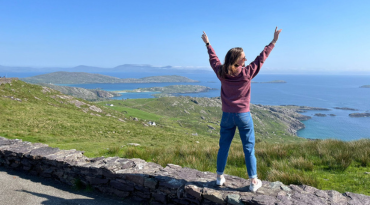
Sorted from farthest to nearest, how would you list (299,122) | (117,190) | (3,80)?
(299,122) → (3,80) → (117,190)

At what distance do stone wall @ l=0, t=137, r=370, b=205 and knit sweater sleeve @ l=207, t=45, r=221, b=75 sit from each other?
222cm

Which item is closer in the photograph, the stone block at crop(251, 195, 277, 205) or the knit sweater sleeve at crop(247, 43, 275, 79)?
the stone block at crop(251, 195, 277, 205)

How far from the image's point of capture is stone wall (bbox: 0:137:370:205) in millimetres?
3807

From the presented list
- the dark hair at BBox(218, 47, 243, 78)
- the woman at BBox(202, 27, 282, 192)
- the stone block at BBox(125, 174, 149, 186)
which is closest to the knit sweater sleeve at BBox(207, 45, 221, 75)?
the woman at BBox(202, 27, 282, 192)

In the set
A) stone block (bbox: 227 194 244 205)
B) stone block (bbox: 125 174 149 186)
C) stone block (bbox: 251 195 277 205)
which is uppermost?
stone block (bbox: 251 195 277 205)

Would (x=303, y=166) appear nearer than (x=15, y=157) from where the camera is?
Yes

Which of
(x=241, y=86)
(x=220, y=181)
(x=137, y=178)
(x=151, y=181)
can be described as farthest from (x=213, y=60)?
(x=137, y=178)

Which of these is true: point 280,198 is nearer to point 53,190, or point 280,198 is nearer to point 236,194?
point 236,194

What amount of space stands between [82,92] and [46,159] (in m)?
206

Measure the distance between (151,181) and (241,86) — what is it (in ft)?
8.79

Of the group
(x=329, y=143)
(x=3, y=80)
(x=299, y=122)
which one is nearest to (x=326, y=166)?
(x=329, y=143)

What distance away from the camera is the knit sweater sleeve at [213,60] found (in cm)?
415

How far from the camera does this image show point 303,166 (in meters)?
6.21

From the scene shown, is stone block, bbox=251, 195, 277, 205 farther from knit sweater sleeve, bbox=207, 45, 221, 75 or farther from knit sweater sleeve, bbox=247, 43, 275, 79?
knit sweater sleeve, bbox=207, 45, 221, 75
